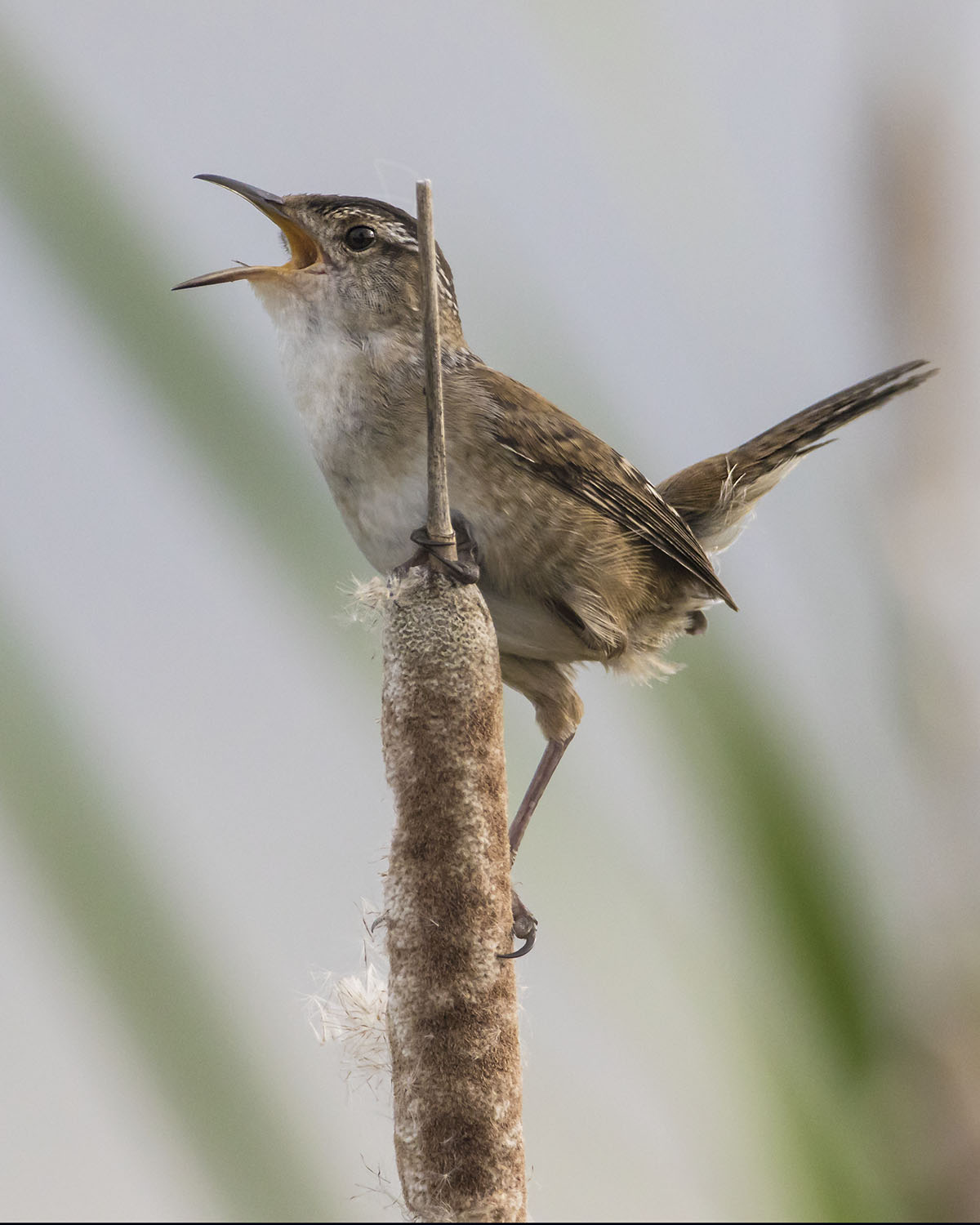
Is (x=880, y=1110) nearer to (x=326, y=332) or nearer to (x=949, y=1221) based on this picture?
(x=949, y=1221)

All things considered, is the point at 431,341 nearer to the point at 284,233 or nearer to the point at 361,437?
the point at 361,437

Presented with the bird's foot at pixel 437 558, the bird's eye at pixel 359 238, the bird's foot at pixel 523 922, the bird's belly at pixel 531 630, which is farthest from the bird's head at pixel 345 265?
the bird's foot at pixel 523 922

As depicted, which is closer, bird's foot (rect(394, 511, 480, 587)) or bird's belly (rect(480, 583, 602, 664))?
bird's foot (rect(394, 511, 480, 587))

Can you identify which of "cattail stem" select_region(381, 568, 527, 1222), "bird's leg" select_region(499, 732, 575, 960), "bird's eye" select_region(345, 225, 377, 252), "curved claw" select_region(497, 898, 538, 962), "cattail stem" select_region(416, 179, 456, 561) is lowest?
"curved claw" select_region(497, 898, 538, 962)

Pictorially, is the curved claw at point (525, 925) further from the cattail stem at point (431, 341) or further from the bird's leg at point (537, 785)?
the cattail stem at point (431, 341)

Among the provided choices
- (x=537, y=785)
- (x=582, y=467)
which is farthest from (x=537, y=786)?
(x=582, y=467)

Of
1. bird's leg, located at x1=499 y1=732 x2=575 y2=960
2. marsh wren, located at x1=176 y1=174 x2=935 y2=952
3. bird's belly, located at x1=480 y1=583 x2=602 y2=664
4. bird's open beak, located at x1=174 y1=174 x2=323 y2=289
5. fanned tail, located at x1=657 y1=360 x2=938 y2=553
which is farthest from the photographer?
fanned tail, located at x1=657 y1=360 x2=938 y2=553

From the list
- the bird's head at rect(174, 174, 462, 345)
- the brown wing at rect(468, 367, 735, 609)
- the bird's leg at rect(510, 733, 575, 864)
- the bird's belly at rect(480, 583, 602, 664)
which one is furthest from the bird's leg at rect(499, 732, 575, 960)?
the bird's head at rect(174, 174, 462, 345)

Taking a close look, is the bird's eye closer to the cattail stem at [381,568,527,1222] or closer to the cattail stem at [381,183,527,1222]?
the cattail stem at [381,183,527,1222]

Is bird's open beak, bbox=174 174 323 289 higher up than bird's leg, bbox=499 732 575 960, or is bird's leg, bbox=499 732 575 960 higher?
bird's open beak, bbox=174 174 323 289
